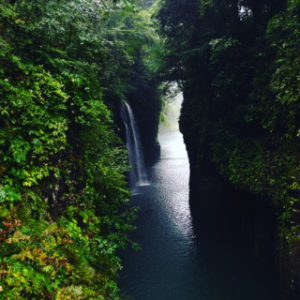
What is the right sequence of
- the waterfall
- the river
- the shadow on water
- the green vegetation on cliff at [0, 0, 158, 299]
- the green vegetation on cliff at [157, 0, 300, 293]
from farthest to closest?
the waterfall
the shadow on water
the river
the green vegetation on cliff at [157, 0, 300, 293]
the green vegetation on cliff at [0, 0, 158, 299]

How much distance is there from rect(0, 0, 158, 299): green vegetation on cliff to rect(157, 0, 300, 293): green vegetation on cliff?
635 cm

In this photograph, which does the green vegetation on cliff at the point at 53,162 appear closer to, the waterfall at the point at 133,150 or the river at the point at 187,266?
the river at the point at 187,266

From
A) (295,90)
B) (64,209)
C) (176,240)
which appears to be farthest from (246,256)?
(64,209)

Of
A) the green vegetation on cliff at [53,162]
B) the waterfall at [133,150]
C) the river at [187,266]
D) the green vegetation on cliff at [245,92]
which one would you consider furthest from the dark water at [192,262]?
the waterfall at [133,150]

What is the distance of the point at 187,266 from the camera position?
14.6 metres

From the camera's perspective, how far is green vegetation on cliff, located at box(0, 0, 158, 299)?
16.4 feet

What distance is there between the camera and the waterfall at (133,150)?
29781 millimetres

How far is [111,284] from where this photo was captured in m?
6.04

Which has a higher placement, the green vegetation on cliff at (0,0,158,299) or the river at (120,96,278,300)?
the green vegetation on cliff at (0,0,158,299)

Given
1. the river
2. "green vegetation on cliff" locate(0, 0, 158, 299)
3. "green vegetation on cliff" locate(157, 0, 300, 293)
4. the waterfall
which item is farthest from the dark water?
the waterfall

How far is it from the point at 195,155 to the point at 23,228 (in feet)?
57.0

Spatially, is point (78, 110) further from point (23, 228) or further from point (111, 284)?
point (111, 284)

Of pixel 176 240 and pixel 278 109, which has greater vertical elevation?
pixel 278 109

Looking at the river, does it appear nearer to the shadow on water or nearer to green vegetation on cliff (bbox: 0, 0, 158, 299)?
the shadow on water
